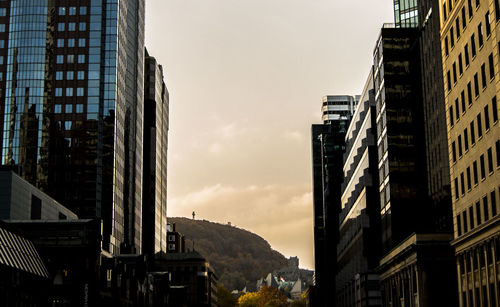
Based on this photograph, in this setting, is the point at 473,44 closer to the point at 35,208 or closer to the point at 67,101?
the point at 35,208

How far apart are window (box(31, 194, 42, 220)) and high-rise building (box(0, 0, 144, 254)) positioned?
1458 inches

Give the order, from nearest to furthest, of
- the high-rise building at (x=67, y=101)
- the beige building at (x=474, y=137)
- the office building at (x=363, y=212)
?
the beige building at (x=474, y=137) < the office building at (x=363, y=212) < the high-rise building at (x=67, y=101)

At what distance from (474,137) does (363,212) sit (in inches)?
2311

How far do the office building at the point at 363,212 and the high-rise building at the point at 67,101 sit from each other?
49.8m

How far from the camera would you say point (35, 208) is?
419 feet

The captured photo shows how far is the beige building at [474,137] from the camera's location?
64000 mm

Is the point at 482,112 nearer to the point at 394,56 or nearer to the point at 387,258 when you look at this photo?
the point at 387,258

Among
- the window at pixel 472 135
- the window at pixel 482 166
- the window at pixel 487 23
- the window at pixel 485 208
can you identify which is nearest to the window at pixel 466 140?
the window at pixel 472 135

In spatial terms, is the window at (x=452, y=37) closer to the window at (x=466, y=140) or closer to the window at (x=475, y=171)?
the window at (x=466, y=140)

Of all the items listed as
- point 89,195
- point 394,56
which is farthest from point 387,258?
point 89,195

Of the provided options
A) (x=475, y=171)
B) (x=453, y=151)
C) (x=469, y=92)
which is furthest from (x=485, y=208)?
(x=453, y=151)

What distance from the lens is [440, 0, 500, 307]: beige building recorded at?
2520 inches

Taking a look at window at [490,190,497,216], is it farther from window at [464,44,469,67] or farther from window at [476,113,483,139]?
window at [464,44,469,67]

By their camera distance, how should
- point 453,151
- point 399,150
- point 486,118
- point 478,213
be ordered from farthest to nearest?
point 399,150 → point 453,151 → point 478,213 → point 486,118
